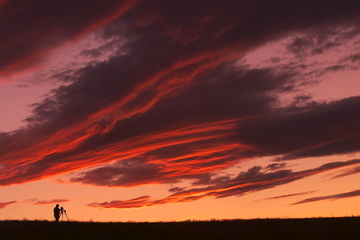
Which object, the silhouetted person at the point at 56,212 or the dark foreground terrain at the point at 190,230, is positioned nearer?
the dark foreground terrain at the point at 190,230

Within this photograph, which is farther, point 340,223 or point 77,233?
point 340,223

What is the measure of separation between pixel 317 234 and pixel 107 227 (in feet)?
54.6

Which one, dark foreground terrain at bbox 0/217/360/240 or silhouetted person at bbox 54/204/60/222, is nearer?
dark foreground terrain at bbox 0/217/360/240

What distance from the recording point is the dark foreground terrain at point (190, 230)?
138 feet

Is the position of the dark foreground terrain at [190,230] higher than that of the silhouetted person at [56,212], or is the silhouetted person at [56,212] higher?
the silhouetted person at [56,212]

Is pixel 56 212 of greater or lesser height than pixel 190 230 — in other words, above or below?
above

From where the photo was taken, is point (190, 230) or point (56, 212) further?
point (56, 212)

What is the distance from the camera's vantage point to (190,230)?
45406 millimetres

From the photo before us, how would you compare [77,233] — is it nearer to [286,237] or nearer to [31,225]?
[31,225]

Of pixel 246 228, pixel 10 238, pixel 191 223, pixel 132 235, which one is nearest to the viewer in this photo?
pixel 10 238

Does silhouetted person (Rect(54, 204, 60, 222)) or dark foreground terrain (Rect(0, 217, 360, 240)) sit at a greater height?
silhouetted person (Rect(54, 204, 60, 222))

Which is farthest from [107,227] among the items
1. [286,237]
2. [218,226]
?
[286,237]

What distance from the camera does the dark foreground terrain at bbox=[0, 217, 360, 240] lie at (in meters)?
42.0

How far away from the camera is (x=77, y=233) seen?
141 feet
